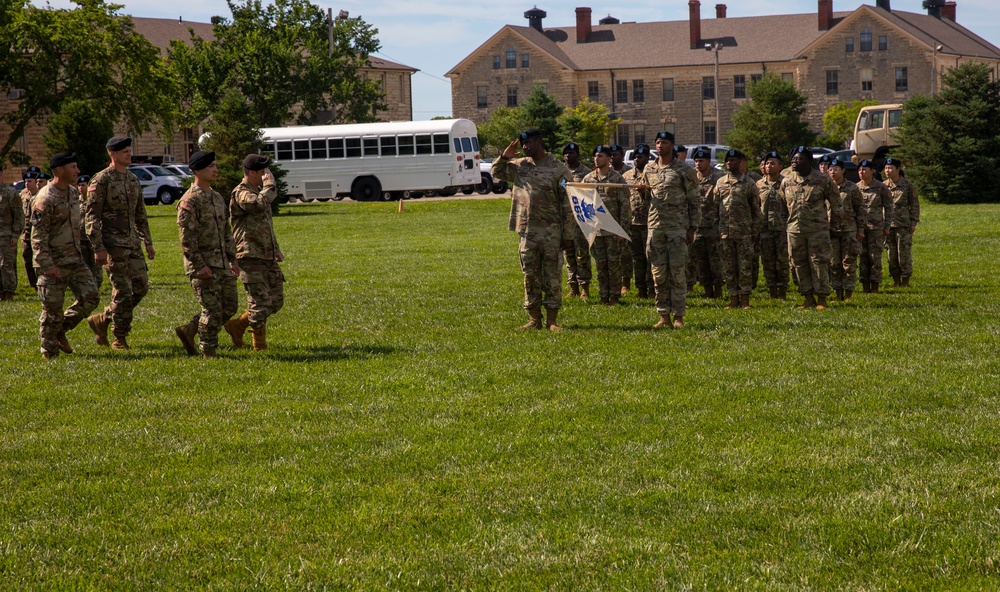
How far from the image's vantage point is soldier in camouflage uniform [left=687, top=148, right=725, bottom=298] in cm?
1521

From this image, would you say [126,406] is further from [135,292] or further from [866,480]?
[866,480]

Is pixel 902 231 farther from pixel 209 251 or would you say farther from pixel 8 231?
pixel 8 231

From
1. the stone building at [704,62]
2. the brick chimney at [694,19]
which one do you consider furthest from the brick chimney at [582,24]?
the brick chimney at [694,19]

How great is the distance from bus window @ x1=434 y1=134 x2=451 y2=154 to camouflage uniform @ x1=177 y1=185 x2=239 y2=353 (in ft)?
118

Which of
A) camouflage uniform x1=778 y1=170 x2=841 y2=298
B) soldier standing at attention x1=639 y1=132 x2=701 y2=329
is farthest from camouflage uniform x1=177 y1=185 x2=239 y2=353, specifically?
camouflage uniform x1=778 y1=170 x2=841 y2=298

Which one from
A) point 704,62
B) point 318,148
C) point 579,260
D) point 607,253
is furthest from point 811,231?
point 704,62

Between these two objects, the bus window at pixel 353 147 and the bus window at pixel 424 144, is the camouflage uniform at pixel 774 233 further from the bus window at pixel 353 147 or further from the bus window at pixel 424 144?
the bus window at pixel 353 147

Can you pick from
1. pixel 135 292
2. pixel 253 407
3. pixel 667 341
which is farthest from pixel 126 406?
pixel 667 341

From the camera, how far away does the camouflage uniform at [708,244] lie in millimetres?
15227

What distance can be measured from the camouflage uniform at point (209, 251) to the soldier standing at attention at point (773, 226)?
7.18 meters

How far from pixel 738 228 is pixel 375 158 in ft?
112

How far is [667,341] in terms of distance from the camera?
38.1 ft

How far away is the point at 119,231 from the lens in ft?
37.4

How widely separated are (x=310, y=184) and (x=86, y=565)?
43.2m
